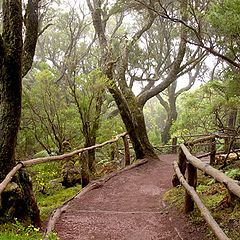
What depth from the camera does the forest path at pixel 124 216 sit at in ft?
15.4

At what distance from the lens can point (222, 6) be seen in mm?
5680

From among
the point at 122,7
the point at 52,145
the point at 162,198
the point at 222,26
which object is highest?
the point at 122,7

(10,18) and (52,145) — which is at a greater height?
(10,18)

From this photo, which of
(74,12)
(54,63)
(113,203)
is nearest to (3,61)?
(113,203)

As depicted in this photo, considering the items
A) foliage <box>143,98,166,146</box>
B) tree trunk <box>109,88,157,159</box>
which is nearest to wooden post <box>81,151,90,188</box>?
tree trunk <box>109,88,157,159</box>

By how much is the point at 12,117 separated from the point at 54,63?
21646 mm

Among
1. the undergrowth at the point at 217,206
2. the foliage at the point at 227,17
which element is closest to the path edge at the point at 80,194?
the undergrowth at the point at 217,206

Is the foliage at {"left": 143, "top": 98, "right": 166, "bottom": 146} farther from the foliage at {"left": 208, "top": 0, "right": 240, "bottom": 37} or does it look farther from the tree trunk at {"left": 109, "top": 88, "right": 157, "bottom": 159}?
the foliage at {"left": 208, "top": 0, "right": 240, "bottom": 37}

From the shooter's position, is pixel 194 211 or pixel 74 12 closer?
pixel 194 211

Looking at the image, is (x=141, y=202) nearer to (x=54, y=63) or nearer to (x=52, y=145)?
(x=52, y=145)

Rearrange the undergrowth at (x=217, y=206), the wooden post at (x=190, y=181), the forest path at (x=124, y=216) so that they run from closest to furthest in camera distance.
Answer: the undergrowth at (x=217, y=206) < the forest path at (x=124, y=216) < the wooden post at (x=190, y=181)

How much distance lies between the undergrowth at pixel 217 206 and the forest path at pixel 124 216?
5.9 inches

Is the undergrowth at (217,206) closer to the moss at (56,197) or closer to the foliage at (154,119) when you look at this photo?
the moss at (56,197)

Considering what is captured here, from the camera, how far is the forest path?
4.70 meters
